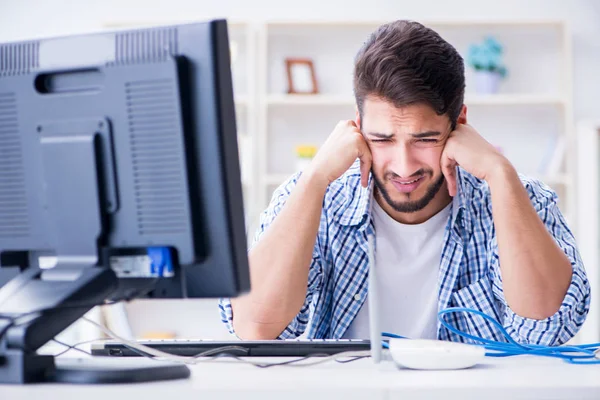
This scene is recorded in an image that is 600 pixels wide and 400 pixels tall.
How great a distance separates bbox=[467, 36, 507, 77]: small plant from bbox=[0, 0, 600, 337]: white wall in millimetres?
240

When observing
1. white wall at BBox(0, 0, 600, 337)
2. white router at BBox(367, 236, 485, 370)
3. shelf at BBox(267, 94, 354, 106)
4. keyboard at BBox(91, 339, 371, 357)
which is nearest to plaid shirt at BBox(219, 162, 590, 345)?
keyboard at BBox(91, 339, 371, 357)

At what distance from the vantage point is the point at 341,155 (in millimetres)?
1555

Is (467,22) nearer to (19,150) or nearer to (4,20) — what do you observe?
(4,20)

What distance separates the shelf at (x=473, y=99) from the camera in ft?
11.4

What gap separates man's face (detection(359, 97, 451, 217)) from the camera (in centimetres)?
154

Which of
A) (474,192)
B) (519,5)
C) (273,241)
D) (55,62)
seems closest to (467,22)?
(519,5)

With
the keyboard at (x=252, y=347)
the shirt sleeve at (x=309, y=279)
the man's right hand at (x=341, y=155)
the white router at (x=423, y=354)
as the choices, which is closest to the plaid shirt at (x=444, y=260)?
the shirt sleeve at (x=309, y=279)

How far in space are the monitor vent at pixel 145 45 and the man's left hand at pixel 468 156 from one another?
2.57 feet

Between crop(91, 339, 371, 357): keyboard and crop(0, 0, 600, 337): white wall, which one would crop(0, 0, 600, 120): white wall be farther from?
crop(91, 339, 371, 357): keyboard

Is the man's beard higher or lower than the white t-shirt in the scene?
higher

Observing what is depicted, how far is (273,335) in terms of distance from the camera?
1.50m

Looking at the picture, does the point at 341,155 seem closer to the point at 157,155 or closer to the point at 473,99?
the point at 157,155

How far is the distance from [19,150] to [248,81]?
8.85 ft

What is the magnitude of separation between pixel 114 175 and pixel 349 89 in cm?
281
